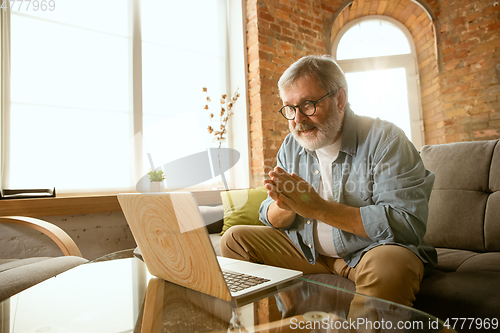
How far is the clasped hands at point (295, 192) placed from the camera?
1.17m

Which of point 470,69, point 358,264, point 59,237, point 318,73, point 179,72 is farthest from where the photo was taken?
point 470,69

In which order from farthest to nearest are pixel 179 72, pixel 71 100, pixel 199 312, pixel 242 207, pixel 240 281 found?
pixel 179 72
pixel 71 100
pixel 242 207
pixel 240 281
pixel 199 312

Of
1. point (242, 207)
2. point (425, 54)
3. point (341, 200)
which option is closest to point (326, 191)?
point (341, 200)

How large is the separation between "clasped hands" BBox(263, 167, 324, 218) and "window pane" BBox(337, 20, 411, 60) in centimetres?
350

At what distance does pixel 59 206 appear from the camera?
2.26 meters

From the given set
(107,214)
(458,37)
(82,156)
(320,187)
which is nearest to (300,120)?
(320,187)

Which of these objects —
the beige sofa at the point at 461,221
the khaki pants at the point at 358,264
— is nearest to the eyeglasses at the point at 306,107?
the khaki pants at the point at 358,264

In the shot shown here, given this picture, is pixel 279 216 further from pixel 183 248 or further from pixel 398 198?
pixel 183 248

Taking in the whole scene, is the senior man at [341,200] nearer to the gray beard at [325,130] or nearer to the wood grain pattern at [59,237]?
the gray beard at [325,130]

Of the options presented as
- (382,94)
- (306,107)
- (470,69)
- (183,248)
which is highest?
(470,69)

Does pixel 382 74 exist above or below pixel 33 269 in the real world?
above

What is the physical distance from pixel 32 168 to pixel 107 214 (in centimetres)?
71

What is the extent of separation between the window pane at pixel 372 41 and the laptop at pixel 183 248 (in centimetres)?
395

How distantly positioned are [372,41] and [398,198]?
368 cm
